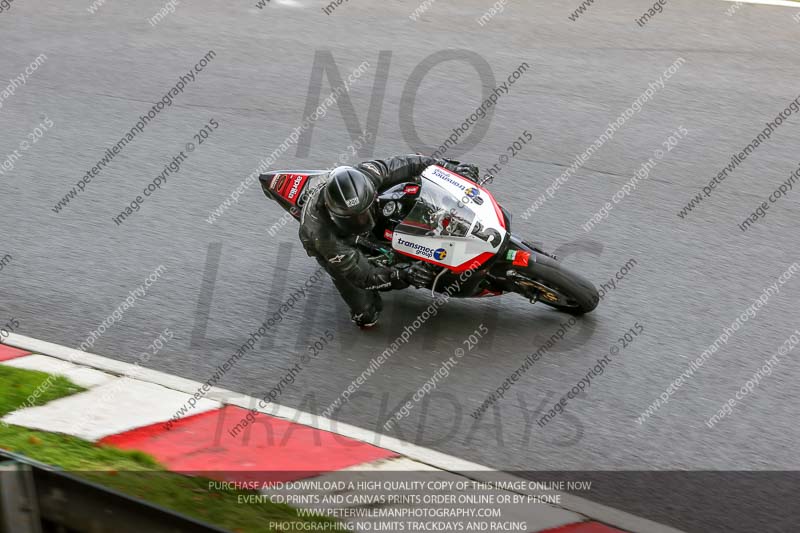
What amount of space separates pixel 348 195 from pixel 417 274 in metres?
0.85

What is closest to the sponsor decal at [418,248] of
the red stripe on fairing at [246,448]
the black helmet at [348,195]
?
the black helmet at [348,195]

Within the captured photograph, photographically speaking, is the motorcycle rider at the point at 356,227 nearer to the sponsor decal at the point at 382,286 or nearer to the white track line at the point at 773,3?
the sponsor decal at the point at 382,286

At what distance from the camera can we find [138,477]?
520cm

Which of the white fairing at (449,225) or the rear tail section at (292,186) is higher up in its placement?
the white fairing at (449,225)

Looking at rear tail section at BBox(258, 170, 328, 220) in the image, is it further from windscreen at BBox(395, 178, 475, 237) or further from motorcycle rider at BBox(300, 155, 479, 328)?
windscreen at BBox(395, 178, 475, 237)

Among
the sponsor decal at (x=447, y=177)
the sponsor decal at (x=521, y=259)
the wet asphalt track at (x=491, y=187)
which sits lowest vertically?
the wet asphalt track at (x=491, y=187)

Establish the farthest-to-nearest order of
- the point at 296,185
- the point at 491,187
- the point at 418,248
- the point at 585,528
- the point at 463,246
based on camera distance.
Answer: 1. the point at 491,187
2. the point at 296,185
3. the point at 418,248
4. the point at 463,246
5. the point at 585,528

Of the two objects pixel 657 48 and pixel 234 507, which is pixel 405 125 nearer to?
pixel 657 48

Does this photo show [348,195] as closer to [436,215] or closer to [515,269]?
[436,215]

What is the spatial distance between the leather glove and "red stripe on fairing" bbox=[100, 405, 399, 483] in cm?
143

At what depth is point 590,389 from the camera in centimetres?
637

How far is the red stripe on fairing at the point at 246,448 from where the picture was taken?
5.39 m

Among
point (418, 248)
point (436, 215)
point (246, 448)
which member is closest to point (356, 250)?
point (418, 248)

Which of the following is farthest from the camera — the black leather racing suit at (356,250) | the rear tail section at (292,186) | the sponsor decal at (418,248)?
the rear tail section at (292,186)
